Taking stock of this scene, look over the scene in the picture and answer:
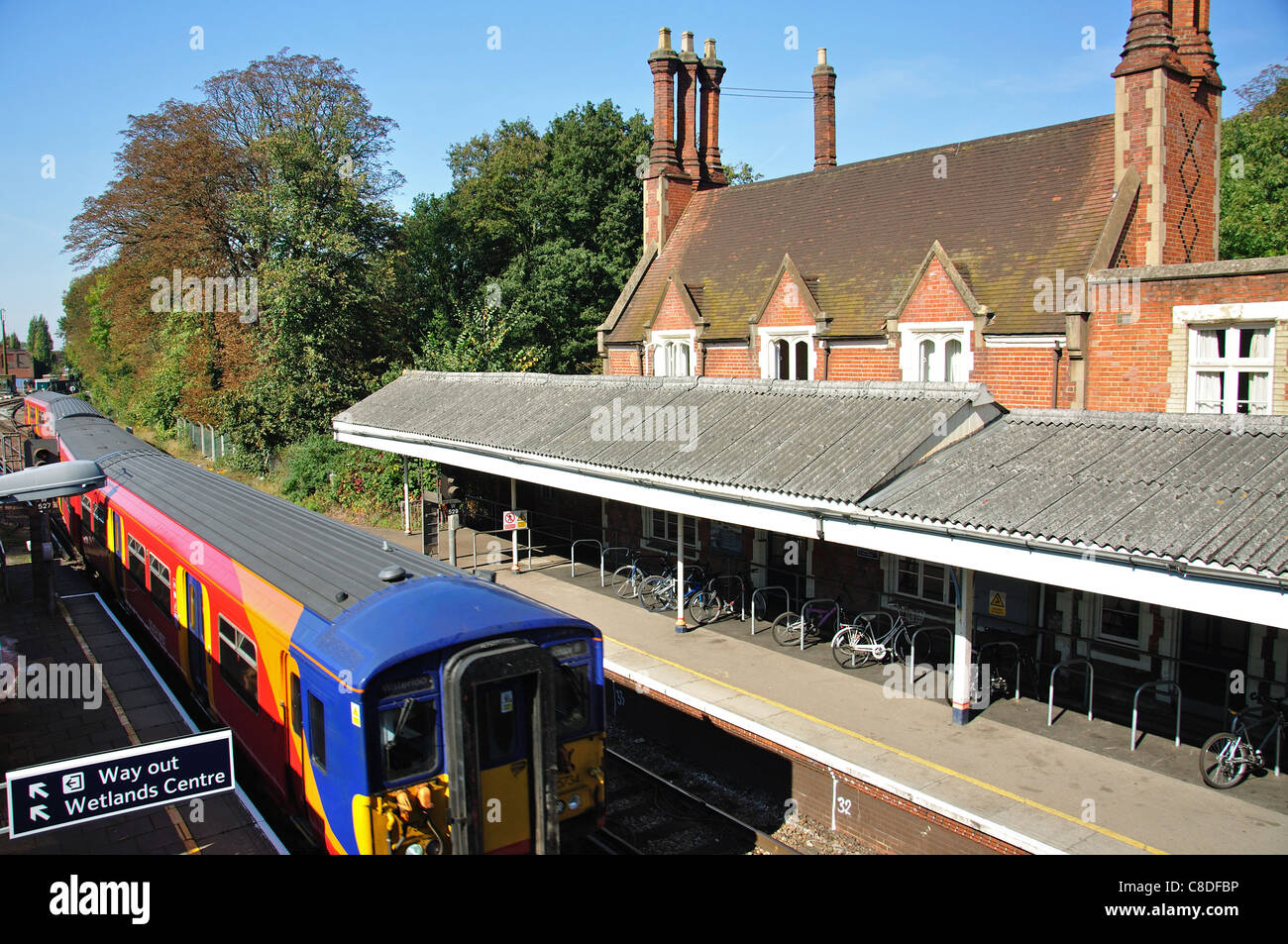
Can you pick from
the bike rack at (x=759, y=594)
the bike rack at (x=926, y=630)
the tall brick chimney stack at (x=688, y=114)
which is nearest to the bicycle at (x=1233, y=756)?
the bike rack at (x=926, y=630)

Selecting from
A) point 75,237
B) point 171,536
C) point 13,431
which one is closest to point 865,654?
point 171,536

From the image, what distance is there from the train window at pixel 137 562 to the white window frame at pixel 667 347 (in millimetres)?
13241

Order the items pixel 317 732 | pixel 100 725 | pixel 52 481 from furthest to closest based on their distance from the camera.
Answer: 1. pixel 100 725
2. pixel 52 481
3. pixel 317 732

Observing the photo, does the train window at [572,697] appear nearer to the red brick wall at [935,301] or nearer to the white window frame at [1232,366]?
the white window frame at [1232,366]

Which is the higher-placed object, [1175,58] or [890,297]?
[1175,58]

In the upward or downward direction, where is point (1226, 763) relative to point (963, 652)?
downward

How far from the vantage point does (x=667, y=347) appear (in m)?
22.9

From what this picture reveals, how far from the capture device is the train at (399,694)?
5898mm

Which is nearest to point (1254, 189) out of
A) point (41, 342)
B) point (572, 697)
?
point (572, 697)

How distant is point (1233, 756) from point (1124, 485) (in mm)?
2863

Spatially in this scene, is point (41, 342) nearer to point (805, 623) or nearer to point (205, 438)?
point (205, 438)

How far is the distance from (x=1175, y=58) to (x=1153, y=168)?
1.87 meters

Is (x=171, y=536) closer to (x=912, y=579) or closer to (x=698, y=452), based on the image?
(x=698, y=452)

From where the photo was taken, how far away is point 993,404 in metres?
11.9
